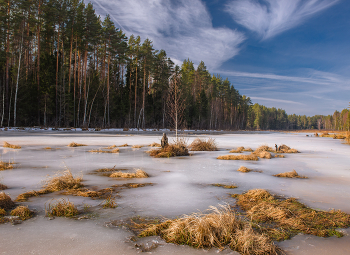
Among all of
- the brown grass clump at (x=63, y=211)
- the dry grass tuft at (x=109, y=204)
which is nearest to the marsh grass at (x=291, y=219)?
the dry grass tuft at (x=109, y=204)


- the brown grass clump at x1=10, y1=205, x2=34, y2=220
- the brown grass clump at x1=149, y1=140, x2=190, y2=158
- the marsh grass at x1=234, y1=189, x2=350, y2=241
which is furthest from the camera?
the brown grass clump at x1=149, y1=140, x2=190, y2=158

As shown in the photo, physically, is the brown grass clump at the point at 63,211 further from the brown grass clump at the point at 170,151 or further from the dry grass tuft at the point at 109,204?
the brown grass clump at the point at 170,151

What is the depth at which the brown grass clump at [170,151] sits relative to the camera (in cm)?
1136

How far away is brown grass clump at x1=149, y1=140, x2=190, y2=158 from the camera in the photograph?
11360 millimetres

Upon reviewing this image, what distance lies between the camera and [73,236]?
302 cm

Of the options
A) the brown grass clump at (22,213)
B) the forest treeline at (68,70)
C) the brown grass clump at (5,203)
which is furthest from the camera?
the forest treeline at (68,70)

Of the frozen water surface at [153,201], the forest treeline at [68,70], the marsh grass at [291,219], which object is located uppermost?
the forest treeline at [68,70]

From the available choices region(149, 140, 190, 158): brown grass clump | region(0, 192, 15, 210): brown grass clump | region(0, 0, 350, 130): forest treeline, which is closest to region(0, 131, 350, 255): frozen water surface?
region(0, 192, 15, 210): brown grass clump

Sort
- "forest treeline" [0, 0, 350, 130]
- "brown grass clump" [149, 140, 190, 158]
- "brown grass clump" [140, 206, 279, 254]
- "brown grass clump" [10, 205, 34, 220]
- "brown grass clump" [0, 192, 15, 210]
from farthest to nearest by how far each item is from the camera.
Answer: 1. "forest treeline" [0, 0, 350, 130]
2. "brown grass clump" [149, 140, 190, 158]
3. "brown grass clump" [0, 192, 15, 210]
4. "brown grass clump" [10, 205, 34, 220]
5. "brown grass clump" [140, 206, 279, 254]

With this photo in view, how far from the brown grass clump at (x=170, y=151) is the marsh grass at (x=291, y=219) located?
23.9ft

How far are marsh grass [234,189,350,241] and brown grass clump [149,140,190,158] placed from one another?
7.28 m

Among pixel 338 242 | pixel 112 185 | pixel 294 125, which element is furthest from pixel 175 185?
pixel 294 125

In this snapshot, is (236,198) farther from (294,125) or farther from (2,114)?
(294,125)

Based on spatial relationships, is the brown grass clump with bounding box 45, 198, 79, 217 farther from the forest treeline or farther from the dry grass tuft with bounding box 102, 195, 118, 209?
the forest treeline
